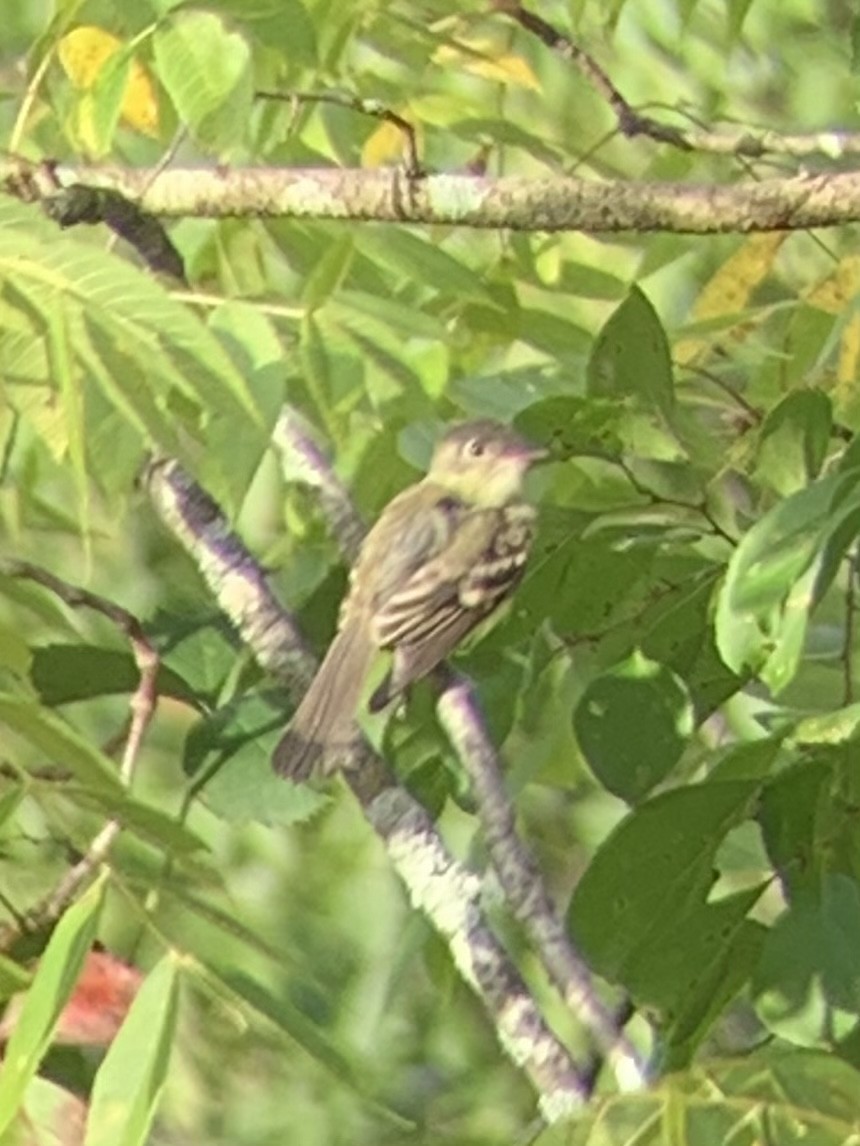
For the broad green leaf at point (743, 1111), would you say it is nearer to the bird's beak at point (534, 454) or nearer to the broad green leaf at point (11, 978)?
the broad green leaf at point (11, 978)

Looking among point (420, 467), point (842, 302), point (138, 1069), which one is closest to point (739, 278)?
point (842, 302)

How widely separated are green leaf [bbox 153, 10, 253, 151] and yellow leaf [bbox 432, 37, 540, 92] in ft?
0.86

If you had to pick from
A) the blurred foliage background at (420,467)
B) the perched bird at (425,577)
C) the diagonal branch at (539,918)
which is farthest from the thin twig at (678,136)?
the diagonal branch at (539,918)

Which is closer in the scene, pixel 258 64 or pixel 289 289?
pixel 258 64

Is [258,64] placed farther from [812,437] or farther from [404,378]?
[812,437]

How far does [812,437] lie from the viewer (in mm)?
803

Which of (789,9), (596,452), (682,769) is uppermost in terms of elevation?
(596,452)

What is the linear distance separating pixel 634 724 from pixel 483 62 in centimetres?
36

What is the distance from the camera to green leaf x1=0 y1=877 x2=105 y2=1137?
0.66 metres

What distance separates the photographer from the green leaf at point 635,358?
2.69 feet

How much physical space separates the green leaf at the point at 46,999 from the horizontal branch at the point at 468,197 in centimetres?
26

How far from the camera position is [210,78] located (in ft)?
2.51

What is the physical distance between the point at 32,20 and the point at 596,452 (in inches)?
20.8

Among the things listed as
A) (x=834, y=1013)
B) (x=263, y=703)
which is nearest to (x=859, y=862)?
(x=834, y=1013)
